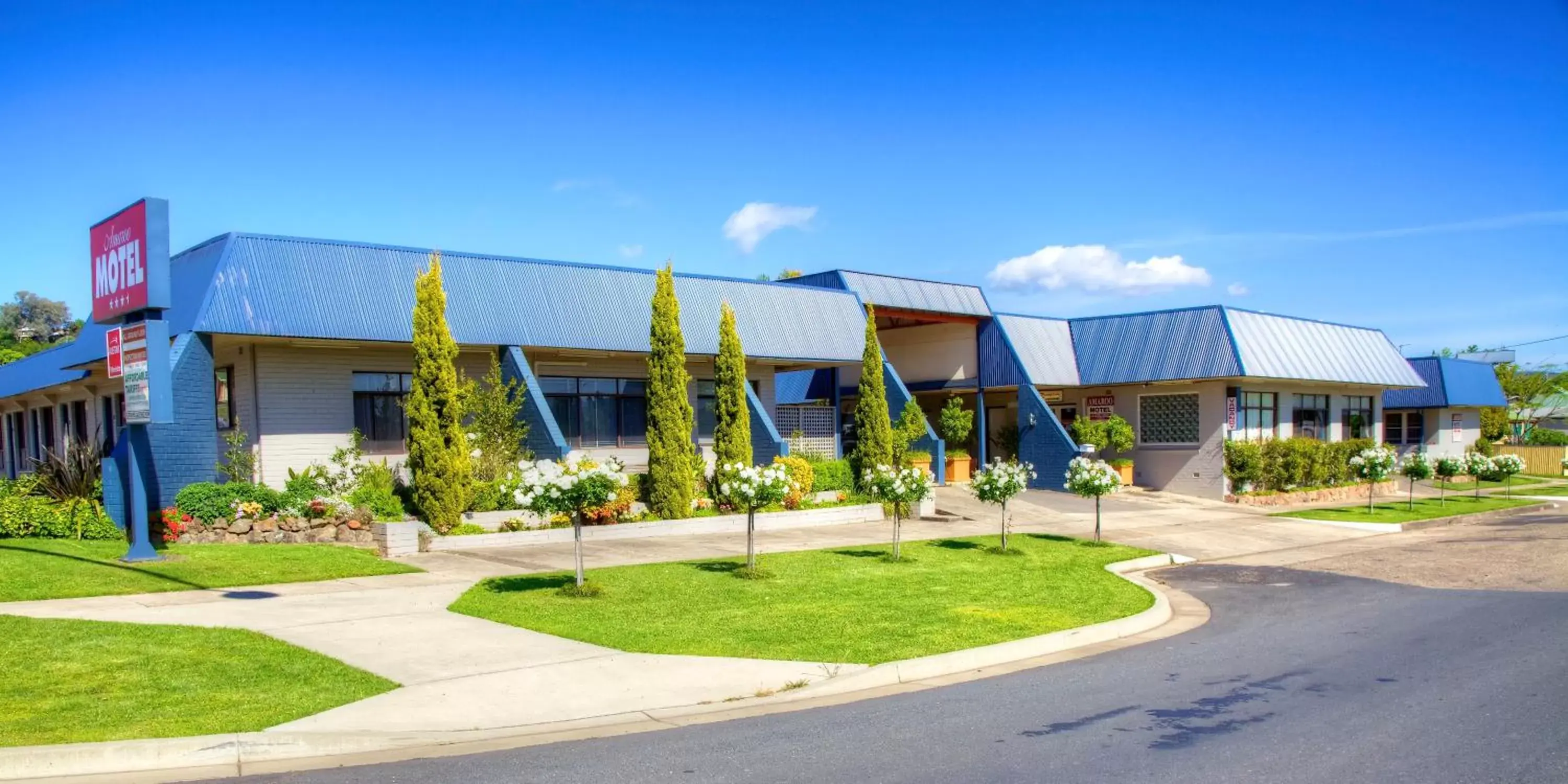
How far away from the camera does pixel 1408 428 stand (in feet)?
157

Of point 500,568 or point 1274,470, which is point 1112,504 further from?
point 500,568

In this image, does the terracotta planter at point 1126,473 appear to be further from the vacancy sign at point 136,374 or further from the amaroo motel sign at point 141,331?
the vacancy sign at point 136,374

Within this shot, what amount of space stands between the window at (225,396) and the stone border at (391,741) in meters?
15.9

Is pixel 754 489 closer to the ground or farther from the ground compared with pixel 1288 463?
farther from the ground

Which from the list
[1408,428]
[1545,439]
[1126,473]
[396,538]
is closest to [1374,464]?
[1126,473]

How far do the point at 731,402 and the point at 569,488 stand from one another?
1096cm

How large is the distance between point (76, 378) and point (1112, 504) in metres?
24.8

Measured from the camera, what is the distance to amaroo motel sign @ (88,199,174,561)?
14.9 metres

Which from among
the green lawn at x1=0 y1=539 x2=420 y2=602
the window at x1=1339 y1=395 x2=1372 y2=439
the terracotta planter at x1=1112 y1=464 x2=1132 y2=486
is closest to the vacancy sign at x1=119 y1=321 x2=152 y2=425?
the green lawn at x1=0 y1=539 x2=420 y2=602

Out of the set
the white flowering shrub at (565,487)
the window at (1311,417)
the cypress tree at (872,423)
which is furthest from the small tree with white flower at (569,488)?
the window at (1311,417)

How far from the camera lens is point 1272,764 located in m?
6.81

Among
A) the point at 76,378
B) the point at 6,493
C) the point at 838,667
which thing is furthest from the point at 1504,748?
the point at 76,378

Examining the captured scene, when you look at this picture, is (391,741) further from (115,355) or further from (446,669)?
(115,355)

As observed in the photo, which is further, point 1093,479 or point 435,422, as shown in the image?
point 1093,479
